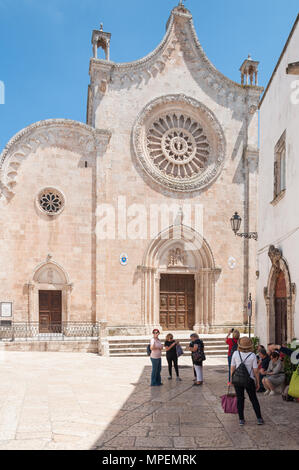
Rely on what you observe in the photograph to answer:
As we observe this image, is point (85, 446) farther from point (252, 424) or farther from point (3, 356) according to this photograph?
point (3, 356)

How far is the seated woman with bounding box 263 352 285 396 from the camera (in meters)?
9.83

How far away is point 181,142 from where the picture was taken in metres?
22.9

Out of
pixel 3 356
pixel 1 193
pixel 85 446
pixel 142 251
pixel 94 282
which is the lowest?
pixel 3 356

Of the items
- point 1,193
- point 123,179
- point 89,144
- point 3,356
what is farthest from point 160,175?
point 3,356

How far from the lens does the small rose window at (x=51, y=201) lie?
20203 millimetres

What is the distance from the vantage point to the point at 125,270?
21000 millimetres

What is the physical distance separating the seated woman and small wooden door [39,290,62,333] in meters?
12.4

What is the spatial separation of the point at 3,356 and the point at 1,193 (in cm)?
755

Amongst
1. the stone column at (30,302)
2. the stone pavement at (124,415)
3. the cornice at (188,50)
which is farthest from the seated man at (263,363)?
the cornice at (188,50)

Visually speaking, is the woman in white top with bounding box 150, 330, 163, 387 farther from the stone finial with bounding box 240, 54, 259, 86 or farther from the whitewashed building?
the stone finial with bounding box 240, 54, 259, 86

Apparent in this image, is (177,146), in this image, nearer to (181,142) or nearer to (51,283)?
(181,142)

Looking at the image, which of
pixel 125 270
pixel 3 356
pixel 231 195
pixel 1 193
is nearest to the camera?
pixel 3 356

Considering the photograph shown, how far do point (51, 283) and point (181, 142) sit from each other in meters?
10.2

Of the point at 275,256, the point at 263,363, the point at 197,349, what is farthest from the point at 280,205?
the point at 197,349
